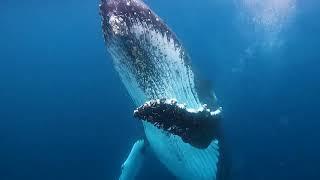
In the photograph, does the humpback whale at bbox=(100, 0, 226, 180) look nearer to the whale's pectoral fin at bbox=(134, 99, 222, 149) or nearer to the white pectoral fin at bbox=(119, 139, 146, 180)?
the whale's pectoral fin at bbox=(134, 99, 222, 149)

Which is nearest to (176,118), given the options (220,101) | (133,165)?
(133,165)

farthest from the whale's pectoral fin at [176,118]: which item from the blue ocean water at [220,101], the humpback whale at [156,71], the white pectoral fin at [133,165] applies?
the blue ocean water at [220,101]

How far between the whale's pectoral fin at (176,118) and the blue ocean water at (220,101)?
888cm

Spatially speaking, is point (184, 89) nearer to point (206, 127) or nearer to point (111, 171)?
point (206, 127)

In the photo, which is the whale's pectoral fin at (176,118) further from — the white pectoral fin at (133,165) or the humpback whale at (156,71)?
the white pectoral fin at (133,165)

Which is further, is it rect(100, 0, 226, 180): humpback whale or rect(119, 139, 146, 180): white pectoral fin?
rect(119, 139, 146, 180): white pectoral fin

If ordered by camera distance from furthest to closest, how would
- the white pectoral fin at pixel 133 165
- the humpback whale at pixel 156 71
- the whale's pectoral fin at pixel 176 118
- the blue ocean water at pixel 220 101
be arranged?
1. the blue ocean water at pixel 220 101
2. the white pectoral fin at pixel 133 165
3. the humpback whale at pixel 156 71
4. the whale's pectoral fin at pixel 176 118

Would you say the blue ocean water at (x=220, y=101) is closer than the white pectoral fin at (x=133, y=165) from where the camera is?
No

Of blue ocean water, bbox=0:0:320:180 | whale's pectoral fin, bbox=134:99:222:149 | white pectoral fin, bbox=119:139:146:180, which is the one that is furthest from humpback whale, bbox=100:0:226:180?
blue ocean water, bbox=0:0:320:180

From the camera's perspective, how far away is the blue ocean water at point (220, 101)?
1922 cm

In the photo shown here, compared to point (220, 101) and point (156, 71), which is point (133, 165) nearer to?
point (156, 71)

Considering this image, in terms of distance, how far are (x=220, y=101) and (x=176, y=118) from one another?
1661cm

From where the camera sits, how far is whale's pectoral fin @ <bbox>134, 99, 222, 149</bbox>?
489 centimetres

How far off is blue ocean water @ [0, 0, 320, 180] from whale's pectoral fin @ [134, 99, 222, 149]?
29.1 feet
